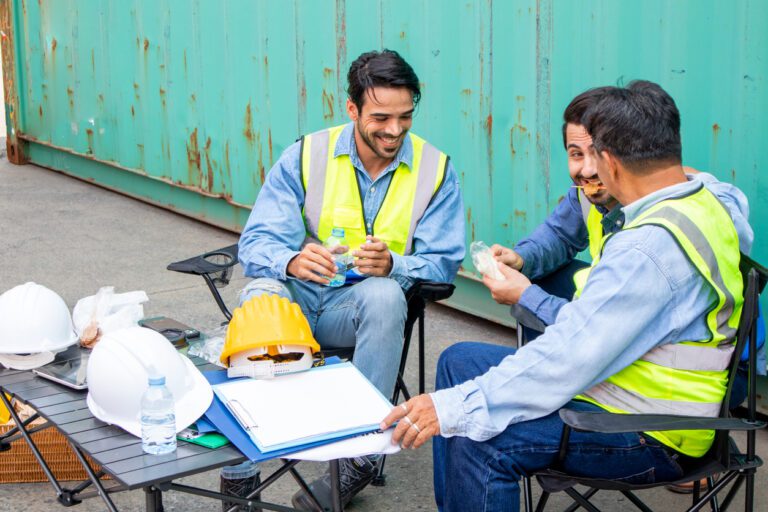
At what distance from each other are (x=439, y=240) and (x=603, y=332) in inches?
55.3

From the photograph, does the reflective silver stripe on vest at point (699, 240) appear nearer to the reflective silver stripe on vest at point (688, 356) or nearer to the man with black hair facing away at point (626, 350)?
the man with black hair facing away at point (626, 350)

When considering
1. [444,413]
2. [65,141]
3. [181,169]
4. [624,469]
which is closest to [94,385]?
[444,413]

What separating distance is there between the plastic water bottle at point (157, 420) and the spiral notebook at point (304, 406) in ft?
0.60

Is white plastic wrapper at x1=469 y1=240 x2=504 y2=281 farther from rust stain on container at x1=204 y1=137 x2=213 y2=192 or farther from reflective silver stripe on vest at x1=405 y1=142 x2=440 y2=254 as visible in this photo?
rust stain on container at x1=204 y1=137 x2=213 y2=192

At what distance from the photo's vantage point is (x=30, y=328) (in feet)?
9.71

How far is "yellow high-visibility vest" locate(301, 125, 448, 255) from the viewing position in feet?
12.1

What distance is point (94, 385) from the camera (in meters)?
2.48

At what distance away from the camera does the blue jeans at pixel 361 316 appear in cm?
332

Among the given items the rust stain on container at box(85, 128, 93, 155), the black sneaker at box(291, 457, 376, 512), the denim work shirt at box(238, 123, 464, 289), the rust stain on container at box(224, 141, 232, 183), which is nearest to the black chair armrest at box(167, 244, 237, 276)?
the denim work shirt at box(238, 123, 464, 289)

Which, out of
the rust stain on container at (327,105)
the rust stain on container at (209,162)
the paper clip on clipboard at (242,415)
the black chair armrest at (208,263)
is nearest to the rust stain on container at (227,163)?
the rust stain on container at (209,162)

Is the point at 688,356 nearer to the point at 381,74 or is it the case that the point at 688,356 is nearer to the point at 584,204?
the point at 584,204

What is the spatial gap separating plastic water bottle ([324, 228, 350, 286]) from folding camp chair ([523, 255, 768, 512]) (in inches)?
47.5

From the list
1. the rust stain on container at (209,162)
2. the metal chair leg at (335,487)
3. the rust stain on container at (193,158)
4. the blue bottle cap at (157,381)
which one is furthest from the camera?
the rust stain on container at (193,158)

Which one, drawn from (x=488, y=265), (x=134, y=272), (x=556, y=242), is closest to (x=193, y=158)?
(x=134, y=272)
